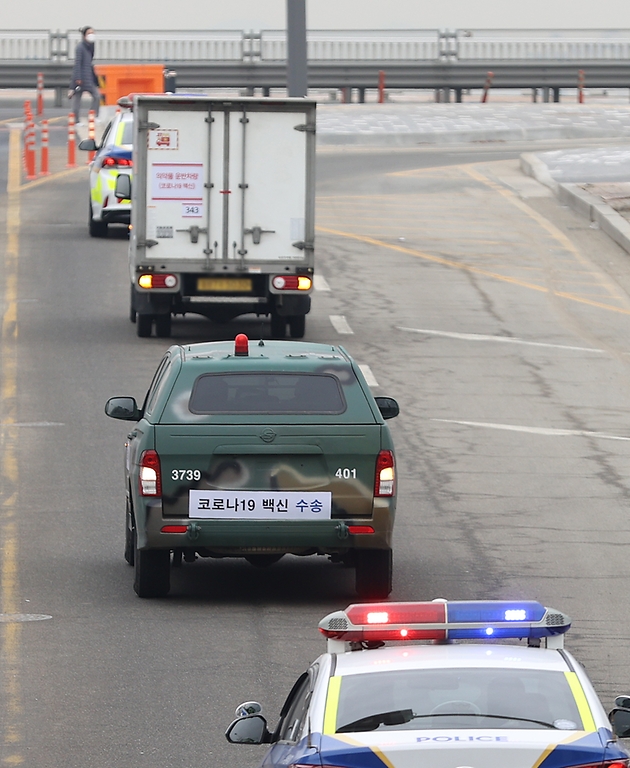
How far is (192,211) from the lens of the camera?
2138 centimetres

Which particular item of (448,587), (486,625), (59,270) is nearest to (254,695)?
(448,587)

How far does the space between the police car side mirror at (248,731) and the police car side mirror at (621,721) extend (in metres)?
1.17

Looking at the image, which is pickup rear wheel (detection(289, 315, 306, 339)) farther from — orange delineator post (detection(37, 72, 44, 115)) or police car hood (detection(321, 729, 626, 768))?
orange delineator post (detection(37, 72, 44, 115))

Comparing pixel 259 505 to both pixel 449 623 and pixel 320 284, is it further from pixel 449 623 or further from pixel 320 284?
pixel 320 284

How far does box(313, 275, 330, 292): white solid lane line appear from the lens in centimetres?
2630

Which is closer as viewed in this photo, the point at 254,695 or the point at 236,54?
the point at 254,695

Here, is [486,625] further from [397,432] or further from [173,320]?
[173,320]

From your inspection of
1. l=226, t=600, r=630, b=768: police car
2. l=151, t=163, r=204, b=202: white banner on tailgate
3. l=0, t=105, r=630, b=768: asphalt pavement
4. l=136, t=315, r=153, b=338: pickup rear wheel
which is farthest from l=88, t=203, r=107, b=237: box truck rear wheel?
l=226, t=600, r=630, b=768: police car

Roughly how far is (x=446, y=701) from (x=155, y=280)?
16.5 meters

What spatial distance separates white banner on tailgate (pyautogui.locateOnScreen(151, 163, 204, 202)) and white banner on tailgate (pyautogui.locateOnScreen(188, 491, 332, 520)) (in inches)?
411

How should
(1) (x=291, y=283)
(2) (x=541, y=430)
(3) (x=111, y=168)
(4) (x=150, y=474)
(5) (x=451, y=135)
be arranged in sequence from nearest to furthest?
(4) (x=150, y=474)
(2) (x=541, y=430)
(1) (x=291, y=283)
(3) (x=111, y=168)
(5) (x=451, y=135)

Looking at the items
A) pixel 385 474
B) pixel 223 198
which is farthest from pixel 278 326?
pixel 385 474

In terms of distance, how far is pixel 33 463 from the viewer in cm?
1603

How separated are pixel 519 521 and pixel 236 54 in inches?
1650
